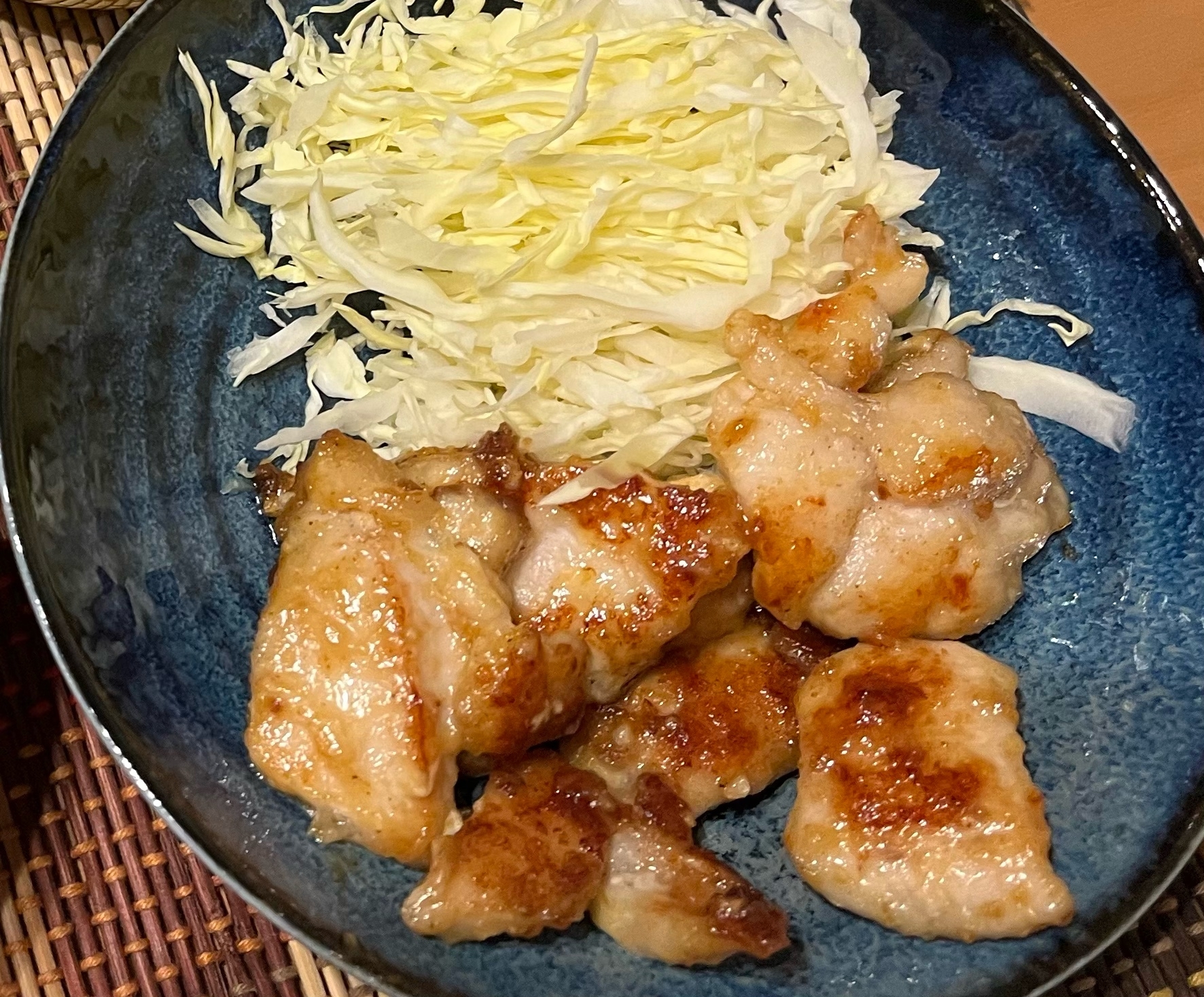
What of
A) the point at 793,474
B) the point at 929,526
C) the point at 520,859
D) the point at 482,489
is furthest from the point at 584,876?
the point at 929,526

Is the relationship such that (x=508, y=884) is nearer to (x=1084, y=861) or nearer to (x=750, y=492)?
(x=750, y=492)

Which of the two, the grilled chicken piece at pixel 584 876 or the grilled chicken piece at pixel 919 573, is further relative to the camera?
the grilled chicken piece at pixel 919 573

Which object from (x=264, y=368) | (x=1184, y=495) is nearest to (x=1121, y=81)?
(x=1184, y=495)

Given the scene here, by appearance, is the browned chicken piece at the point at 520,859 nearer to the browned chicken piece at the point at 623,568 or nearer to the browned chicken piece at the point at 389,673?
the browned chicken piece at the point at 389,673

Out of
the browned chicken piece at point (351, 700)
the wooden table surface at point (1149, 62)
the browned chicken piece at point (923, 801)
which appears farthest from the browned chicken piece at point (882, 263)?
the wooden table surface at point (1149, 62)

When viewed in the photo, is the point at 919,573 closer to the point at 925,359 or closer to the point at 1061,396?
the point at 925,359

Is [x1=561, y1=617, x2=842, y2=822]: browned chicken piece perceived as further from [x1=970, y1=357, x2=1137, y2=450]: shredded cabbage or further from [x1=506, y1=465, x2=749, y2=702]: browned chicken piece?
[x1=970, y1=357, x2=1137, y2=450]: shredded cabbage
